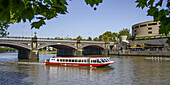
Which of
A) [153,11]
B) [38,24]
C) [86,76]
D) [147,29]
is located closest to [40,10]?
[38,24]

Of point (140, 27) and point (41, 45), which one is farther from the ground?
point (140, 27)

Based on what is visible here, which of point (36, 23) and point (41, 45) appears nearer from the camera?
point (36, 23)

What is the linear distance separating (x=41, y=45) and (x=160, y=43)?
6578 cm

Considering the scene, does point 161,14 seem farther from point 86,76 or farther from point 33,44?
point 33,44

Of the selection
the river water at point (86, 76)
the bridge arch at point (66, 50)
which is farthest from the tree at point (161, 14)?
the bridge arch at point (66, 50)

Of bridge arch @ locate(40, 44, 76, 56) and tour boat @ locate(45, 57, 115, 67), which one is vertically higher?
bridge arch @ locate(40, 44, 76, 56)

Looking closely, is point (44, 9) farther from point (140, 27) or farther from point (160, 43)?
point (140, 27)

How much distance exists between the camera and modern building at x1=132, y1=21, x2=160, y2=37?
119 meters

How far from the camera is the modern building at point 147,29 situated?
119 metres

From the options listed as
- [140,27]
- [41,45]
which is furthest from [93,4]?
[140,27]

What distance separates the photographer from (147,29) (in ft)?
404

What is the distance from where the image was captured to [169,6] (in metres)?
5.43

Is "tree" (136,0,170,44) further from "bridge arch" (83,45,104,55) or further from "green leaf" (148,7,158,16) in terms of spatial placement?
"bridge arch" (83,45,104,55)

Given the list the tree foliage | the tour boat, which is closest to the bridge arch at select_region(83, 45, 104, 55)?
the tour boat
